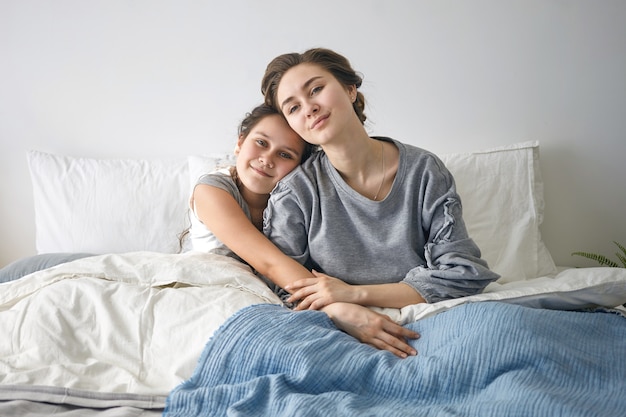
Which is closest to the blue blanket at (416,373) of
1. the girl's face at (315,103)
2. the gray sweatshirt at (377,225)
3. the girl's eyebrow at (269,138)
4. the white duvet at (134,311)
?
the white duvet at (134,311)

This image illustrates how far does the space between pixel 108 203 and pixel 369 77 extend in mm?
1142

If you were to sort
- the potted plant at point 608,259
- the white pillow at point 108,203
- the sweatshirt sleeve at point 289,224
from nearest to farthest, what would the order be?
the sweatshirt sleeve at point 289,224 < the potted plant at point 608,259 < the white pillow at point 108,203

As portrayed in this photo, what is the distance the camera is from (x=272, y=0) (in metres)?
2.39

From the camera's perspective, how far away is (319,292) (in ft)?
4.72

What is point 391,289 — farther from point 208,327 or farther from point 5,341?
point 5,341

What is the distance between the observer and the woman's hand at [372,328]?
49.5 inches

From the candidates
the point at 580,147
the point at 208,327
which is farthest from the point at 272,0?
the point at 208,327

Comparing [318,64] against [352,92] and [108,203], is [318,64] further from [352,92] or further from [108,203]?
[108,203]

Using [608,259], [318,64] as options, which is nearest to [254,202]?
[318,64]

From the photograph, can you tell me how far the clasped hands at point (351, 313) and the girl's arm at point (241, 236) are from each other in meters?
0.07

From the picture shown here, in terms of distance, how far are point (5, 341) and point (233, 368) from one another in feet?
1.66

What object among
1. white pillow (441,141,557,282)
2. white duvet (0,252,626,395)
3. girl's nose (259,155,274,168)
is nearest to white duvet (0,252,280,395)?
white duvet (0,252,626,395)

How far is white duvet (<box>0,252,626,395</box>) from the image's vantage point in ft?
3.76

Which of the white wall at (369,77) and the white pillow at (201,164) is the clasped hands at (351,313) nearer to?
the white pillow at (201,164)
